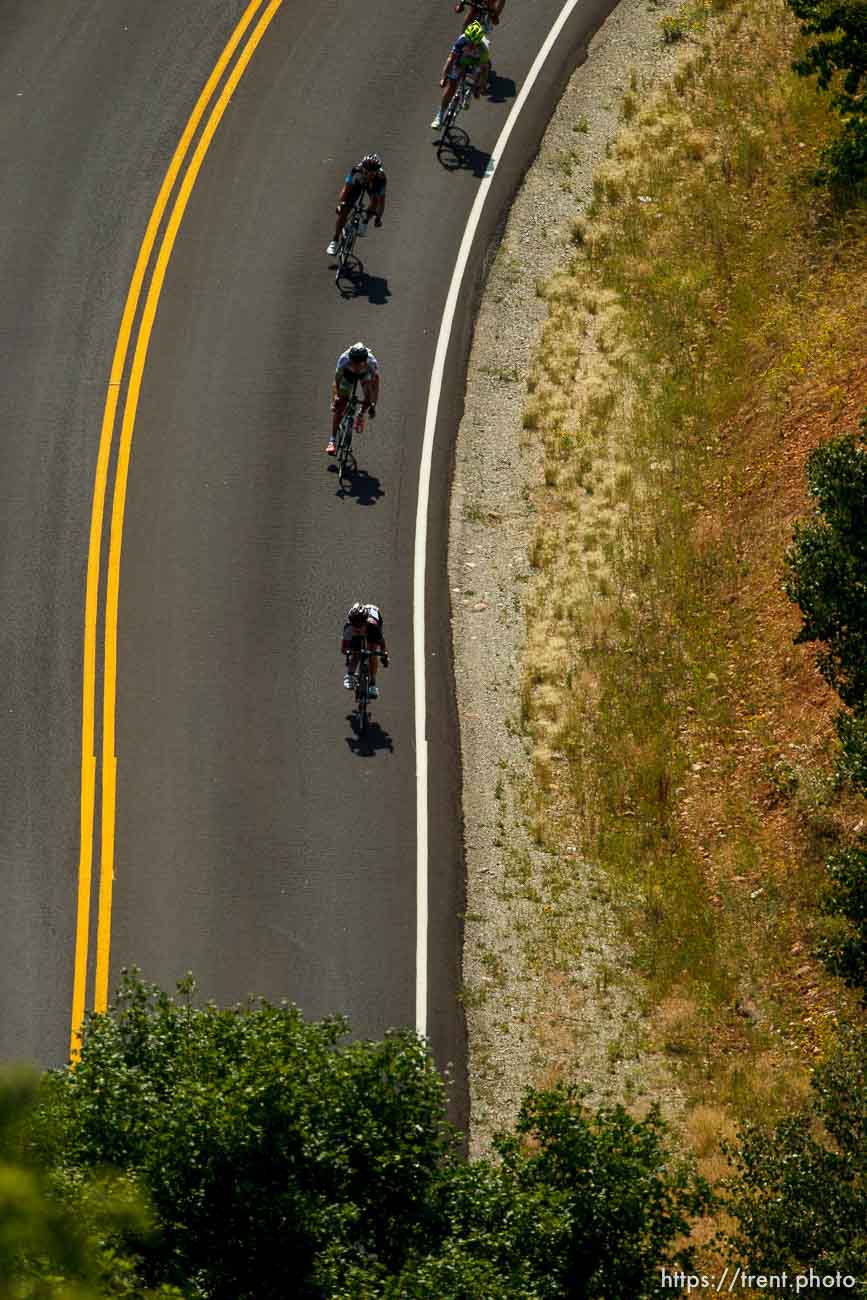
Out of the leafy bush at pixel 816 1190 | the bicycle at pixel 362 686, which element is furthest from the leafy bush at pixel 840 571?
the bicycle at pixel 362 686

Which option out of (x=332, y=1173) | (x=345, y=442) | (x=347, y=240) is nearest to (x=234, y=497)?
(x=345, y=442)

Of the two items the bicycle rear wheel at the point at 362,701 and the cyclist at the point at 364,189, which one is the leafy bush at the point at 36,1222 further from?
the cyclist at the point at 364,189

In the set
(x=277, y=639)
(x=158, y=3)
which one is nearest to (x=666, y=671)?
(x=277, y=639)

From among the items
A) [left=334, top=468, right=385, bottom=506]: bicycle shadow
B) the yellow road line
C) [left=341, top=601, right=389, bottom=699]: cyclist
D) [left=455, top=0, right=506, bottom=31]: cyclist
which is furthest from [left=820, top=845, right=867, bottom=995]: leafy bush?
[left=455, top=0, right=506, bottom=31]: cyclist

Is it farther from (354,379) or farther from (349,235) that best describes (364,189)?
(354,379)

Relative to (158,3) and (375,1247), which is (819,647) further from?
(158,3)

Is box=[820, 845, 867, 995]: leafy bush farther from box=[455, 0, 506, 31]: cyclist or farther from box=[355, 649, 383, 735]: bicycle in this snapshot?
box=[455, 0, 506, 31]: cyclist
